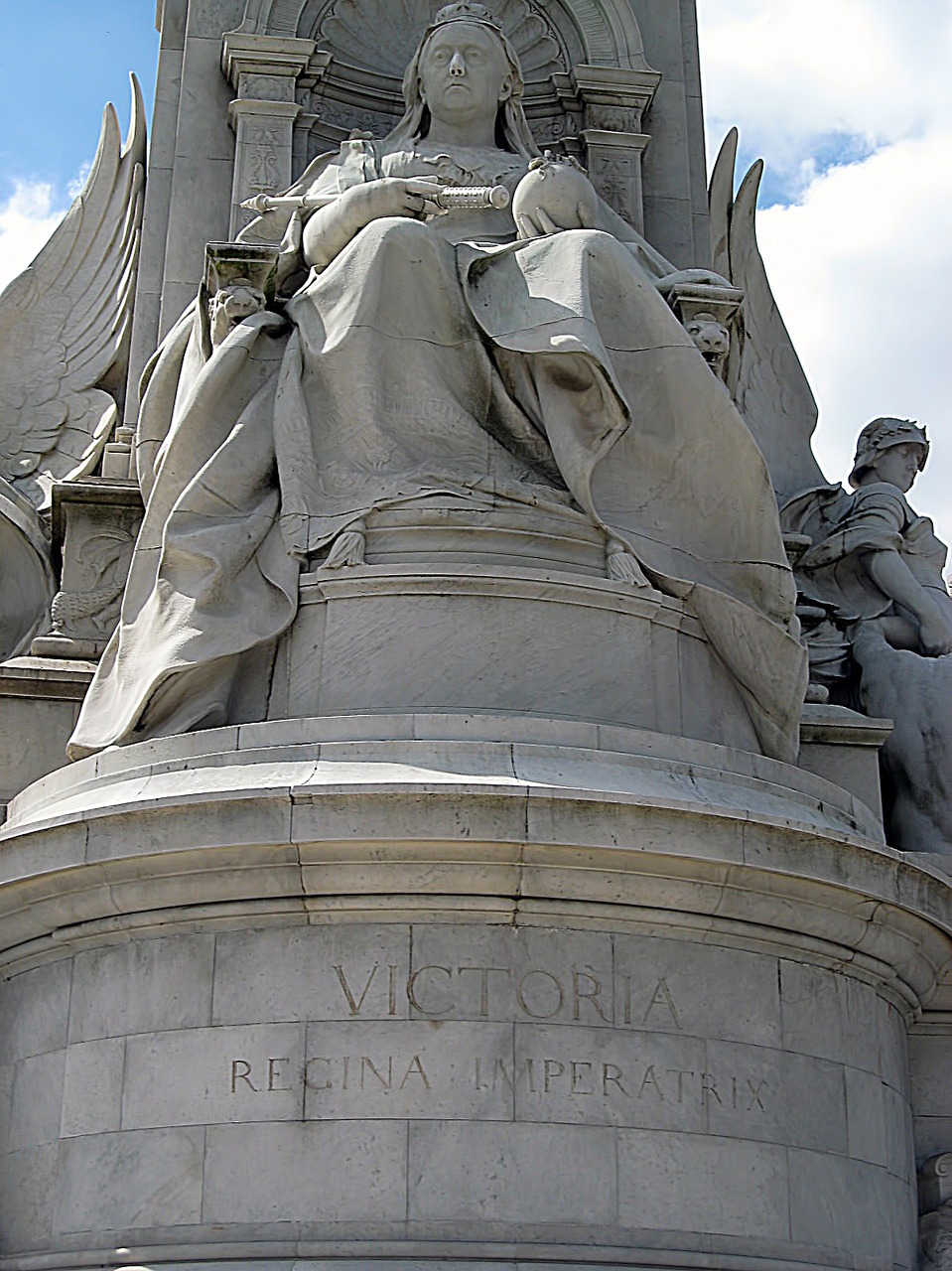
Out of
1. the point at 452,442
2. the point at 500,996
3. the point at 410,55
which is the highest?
the point at 410,55

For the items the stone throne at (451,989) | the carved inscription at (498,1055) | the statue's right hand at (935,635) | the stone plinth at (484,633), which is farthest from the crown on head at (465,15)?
the carved inscription at (498,1055)

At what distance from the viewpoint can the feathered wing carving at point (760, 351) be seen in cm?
1454

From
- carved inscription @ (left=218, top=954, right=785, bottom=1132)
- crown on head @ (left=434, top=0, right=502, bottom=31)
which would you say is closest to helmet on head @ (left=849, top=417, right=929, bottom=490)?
crown on head @ (left=434, top=0, right=502, bottom=31)

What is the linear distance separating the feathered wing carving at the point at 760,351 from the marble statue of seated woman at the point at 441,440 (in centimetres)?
379

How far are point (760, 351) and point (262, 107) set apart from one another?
14.5ft

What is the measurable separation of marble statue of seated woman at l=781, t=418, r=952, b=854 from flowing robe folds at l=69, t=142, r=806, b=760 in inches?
70.3

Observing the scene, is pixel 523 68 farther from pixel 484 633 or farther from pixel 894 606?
pixel 484 633

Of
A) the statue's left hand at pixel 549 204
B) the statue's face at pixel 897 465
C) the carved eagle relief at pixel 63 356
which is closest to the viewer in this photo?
the statue's left hand at pixel 549 204

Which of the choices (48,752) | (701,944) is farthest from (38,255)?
(701,944)

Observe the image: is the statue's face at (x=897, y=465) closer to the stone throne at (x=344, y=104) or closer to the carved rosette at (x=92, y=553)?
the stone throne at (x=344, y=104)

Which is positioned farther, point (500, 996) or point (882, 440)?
point (882, 440)

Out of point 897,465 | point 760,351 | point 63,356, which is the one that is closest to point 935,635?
point 897,465

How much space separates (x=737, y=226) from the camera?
587 inches

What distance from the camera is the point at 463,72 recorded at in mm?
12836
